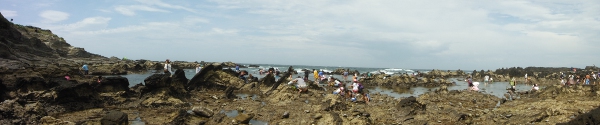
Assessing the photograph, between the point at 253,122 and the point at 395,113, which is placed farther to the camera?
the point at 395,113

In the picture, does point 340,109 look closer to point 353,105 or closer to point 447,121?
point 353,105

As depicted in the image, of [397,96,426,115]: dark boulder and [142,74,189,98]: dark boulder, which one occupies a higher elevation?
[142,74,189,98]: dark boulder

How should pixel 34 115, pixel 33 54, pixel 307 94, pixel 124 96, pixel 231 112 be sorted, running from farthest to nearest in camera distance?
pixel 33 54
pixel 307 94
pixel 124 96
pixel 231 112
pixel 34 115

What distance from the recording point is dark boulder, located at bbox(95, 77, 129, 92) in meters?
13.6

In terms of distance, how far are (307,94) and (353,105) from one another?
4413mm

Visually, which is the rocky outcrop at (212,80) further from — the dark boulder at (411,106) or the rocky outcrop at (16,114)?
the rocky outcrop at (16,114)

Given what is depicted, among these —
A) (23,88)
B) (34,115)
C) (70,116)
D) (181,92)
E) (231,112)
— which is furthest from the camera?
(181,92)

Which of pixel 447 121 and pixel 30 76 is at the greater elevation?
pixel 30 76

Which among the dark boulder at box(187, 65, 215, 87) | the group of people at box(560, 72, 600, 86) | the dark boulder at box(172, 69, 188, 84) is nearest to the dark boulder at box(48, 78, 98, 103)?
the dark boulder at box(172, 69, 188, 84)

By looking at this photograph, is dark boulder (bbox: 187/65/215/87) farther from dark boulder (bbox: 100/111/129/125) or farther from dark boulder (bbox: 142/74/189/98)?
dark boulder (bbox: 100/111/129/125)

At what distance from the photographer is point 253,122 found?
10.8 m

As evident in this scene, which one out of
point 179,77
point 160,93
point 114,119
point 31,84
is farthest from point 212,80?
point 114,119

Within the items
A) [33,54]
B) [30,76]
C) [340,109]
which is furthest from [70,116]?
[33,54]

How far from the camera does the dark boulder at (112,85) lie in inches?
537
